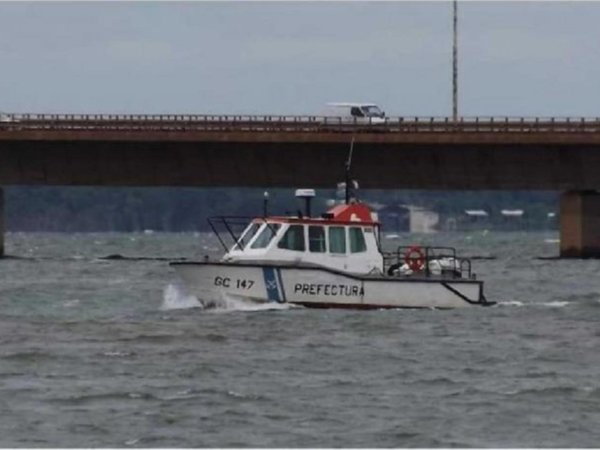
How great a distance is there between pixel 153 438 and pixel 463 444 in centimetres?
422

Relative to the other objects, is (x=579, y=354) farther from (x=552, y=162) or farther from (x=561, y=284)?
(x=552, y=162)

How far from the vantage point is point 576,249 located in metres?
105

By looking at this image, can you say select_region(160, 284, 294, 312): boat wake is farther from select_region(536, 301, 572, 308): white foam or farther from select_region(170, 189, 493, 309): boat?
select_region(536, 301, 572, 308): white foam

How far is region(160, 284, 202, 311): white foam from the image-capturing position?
57.4 meters

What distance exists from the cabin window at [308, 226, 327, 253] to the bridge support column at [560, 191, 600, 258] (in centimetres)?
4913

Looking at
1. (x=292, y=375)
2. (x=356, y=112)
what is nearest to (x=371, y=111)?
(x=356, y=112)

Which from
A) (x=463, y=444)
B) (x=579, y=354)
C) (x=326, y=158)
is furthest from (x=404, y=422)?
(x=326, y=158)

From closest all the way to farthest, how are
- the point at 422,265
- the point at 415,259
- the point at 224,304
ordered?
the point at 224,304, the point at 415,259, the point at 422,265

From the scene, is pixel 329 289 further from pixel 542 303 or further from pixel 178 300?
pixel 542 303

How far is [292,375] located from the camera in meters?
42.2

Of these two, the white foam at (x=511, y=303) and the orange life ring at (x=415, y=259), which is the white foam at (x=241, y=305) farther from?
the white foam at (x=511, y=303)

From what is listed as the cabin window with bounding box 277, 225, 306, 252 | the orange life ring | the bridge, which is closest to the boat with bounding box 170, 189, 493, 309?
the cabin window with bounding box 277, 225, 306, 252

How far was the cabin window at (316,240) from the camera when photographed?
55.9m

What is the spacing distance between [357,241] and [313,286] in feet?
4.97
